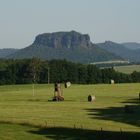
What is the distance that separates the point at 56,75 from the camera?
137 m

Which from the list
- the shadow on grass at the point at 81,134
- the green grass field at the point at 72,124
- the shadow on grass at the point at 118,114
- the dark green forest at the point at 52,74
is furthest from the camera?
the dark green forest at the point at 52,74

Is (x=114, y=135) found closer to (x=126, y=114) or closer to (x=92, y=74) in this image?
(x=126, y=114)

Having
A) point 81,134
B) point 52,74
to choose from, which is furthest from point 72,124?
point 52,74

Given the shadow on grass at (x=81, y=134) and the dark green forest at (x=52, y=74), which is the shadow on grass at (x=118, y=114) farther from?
the dark green forest at (x=52, y=74)

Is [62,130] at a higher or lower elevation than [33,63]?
lower

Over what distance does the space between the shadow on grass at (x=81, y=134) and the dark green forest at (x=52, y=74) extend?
98.3m

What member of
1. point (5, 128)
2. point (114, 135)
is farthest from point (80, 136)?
point (5, 128)

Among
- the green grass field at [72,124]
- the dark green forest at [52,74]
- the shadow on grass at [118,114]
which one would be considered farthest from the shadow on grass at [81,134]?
the dark green forest at [52,74]

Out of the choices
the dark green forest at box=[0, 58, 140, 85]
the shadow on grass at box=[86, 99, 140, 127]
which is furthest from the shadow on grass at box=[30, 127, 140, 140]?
the dark green forest at box=[0, 58, 140, 85]

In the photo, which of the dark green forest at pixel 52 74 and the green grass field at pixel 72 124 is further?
the dark green forest at pixel 52 74

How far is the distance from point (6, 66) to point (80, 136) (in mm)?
113414

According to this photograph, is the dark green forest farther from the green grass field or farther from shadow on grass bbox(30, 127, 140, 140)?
shadow on grass bbox(30, 127, 140, 140)

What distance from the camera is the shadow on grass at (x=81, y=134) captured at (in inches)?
1061

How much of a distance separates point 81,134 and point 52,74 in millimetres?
109163
